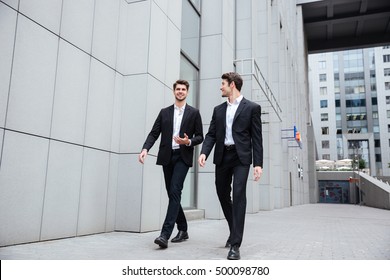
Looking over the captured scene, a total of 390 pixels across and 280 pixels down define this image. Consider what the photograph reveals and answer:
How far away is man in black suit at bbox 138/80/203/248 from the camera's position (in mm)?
4617

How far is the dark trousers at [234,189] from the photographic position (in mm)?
4076

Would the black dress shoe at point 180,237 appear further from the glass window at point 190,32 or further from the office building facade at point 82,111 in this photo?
the glass window at point 190,32

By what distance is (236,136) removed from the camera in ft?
14.0

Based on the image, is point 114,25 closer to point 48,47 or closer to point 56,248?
→ point 48,47

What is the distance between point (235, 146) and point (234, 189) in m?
0.53

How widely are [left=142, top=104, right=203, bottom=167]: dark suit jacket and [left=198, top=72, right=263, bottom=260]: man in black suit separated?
0.36 meters

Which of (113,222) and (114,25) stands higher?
(114,25)

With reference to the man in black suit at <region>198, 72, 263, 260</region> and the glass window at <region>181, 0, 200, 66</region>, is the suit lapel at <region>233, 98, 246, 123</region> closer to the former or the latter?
the man in black suit at <region>198, 72, 263, 260</region>

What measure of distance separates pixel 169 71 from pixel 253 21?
872 cm

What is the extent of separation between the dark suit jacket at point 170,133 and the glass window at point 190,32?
517 centimetres

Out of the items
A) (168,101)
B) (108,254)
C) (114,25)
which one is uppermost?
(114,25)

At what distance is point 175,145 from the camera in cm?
481

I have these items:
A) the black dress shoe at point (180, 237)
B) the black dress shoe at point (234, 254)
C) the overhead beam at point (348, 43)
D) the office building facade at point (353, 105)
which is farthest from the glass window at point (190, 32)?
the office building facade at point (353, 105)
